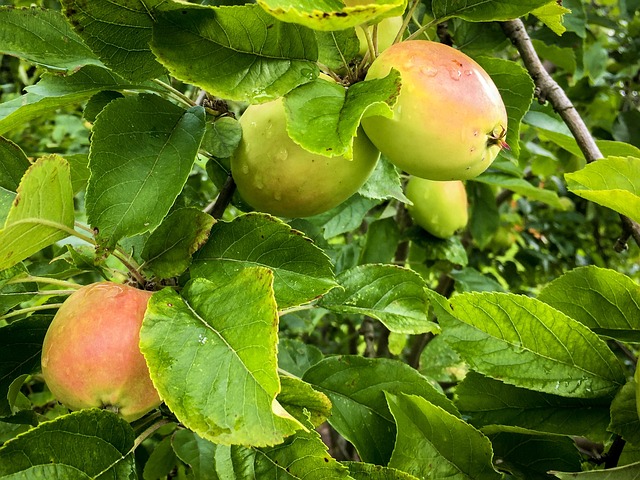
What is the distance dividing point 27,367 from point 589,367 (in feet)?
2.22

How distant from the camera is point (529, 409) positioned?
0.77m

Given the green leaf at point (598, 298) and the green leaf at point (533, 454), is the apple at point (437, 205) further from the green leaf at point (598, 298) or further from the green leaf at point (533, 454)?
the green leaf at point (533, 454)

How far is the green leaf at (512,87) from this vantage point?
A: 2.72ft

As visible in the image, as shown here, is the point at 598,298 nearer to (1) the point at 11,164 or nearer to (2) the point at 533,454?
(2) the point at 533,454

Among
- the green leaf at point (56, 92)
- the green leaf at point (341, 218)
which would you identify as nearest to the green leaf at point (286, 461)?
the green leaf at point (56, 92)

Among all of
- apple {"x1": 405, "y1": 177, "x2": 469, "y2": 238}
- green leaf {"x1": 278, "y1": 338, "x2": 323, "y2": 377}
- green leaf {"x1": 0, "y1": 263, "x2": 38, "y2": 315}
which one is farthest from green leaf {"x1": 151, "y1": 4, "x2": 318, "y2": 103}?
apple {"x1": 405, "y1": 177, "x2": 469, "y2": 238}

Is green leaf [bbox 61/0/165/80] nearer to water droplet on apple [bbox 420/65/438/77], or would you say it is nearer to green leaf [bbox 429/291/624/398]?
water droplet on apple [bbox 420/65/438/77]

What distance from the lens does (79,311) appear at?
2.03ft

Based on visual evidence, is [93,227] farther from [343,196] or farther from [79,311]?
[343,196]

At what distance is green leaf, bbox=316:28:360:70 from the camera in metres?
0.67

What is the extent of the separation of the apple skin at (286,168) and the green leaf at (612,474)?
1.26 ft

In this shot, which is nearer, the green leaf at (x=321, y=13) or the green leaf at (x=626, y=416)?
the green leaf at (x=321, y=13)

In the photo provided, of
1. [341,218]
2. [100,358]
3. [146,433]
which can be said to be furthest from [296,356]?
[100,358]

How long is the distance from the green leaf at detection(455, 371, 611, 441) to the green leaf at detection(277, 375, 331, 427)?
0.24 m
